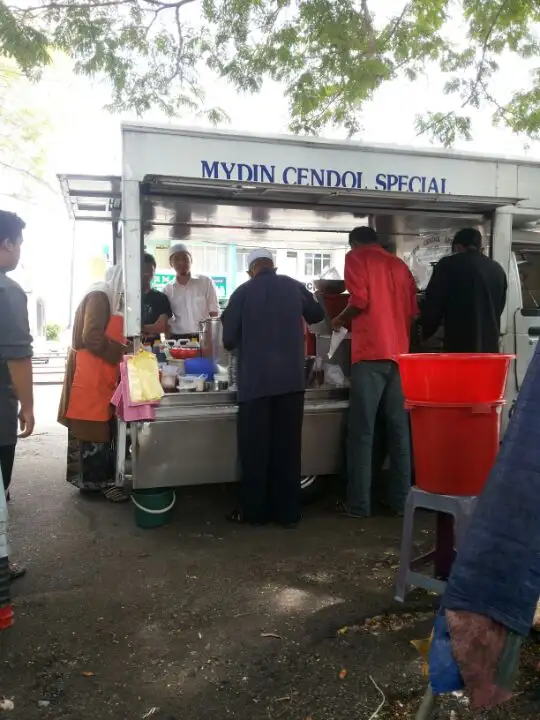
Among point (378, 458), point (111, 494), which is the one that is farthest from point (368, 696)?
point (111, 494)

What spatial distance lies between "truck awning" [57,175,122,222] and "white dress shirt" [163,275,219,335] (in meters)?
1.01

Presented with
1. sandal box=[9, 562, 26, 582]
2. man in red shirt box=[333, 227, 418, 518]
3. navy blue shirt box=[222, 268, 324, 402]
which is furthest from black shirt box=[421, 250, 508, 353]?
sandal box=[9, 562, 26, 582]

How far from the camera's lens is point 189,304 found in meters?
6.66

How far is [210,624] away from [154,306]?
3.87m

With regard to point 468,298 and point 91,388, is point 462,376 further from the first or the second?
point 91,388

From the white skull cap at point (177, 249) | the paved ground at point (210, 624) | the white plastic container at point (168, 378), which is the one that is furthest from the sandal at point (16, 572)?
the white skull cap at point (177, 249)

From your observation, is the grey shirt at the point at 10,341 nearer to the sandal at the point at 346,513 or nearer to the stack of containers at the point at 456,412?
the stack of containers at the point at 456,412

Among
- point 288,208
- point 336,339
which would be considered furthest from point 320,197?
point 336,339

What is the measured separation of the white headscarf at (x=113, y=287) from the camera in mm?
4941

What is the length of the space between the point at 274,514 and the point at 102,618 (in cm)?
162

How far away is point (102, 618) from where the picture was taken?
3139 millimetres

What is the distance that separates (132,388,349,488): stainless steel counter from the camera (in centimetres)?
417

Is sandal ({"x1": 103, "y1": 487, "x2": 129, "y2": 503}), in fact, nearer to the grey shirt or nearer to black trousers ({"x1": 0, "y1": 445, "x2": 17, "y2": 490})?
black trousers ({"x1": 0, "y1": 445, "x2": 17, "y2": 490})

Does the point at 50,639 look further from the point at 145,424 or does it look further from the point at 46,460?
the point at 46,460
